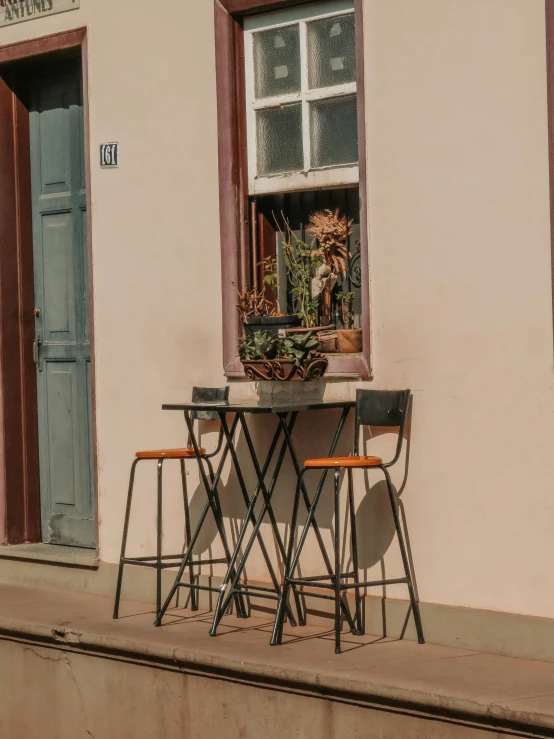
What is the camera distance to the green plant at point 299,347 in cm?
682

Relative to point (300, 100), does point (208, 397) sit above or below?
below

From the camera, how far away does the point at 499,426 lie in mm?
6152

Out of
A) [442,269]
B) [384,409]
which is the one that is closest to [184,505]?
[384,409]

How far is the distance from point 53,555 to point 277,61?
317 centimetres

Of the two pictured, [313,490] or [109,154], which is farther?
[109,154]

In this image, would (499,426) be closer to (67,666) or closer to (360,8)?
(360,8)

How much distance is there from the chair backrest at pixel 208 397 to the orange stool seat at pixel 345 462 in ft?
3.64

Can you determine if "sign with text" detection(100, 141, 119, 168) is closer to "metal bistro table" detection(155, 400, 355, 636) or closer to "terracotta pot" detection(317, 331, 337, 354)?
"metal bistro table" detection(155, 400, 355, 636)

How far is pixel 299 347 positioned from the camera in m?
6.84

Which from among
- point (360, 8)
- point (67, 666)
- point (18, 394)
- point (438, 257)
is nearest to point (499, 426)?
point (438, 257)

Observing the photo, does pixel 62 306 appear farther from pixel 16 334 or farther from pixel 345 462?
pixel 345 462

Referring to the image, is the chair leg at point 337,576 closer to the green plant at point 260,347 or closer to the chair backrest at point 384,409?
the chair backrest at point 384,409

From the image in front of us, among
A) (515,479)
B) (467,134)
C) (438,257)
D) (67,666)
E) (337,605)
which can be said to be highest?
(467,134)

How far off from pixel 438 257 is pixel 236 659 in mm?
1994
